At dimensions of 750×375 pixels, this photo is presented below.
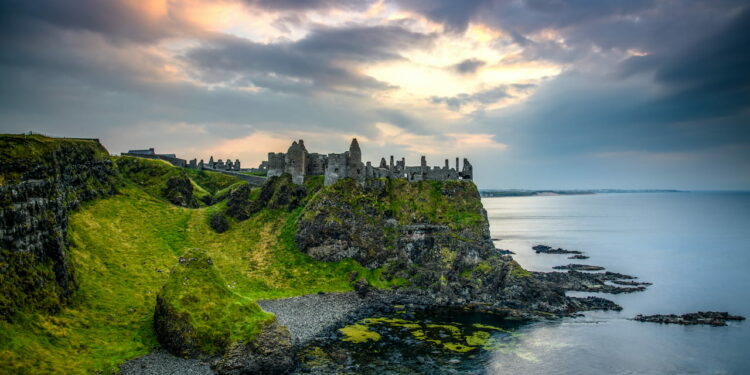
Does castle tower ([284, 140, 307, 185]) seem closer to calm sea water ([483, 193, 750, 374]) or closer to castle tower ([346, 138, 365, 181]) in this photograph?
castle tower ([346, 138, 365, 181])

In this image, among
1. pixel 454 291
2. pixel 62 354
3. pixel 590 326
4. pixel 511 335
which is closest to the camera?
pixel 62 354

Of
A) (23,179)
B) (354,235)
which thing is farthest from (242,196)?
(23,179)

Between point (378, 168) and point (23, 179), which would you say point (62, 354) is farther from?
point (378, 168)

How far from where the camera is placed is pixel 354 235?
8338cm

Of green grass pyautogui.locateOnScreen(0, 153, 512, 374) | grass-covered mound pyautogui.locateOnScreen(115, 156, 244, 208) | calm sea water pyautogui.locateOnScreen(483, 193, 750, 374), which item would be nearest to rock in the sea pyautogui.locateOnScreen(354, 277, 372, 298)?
green grass pyautogui.locateOnScreen(0, 153, 512, 374)

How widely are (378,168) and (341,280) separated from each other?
31.8m

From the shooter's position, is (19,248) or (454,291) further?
(454,291)

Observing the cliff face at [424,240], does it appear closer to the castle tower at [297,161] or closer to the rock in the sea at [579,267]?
the castle tower at [297,161]

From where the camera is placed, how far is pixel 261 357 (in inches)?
1705

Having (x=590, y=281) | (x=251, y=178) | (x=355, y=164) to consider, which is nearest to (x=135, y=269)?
(x=355, y=164)

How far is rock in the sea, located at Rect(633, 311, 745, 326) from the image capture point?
63500 millimetres

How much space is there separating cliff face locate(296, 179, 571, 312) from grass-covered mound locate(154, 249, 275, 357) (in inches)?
1253

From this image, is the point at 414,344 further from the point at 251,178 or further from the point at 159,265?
the point at 251,178

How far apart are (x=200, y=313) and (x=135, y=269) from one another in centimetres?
1981
